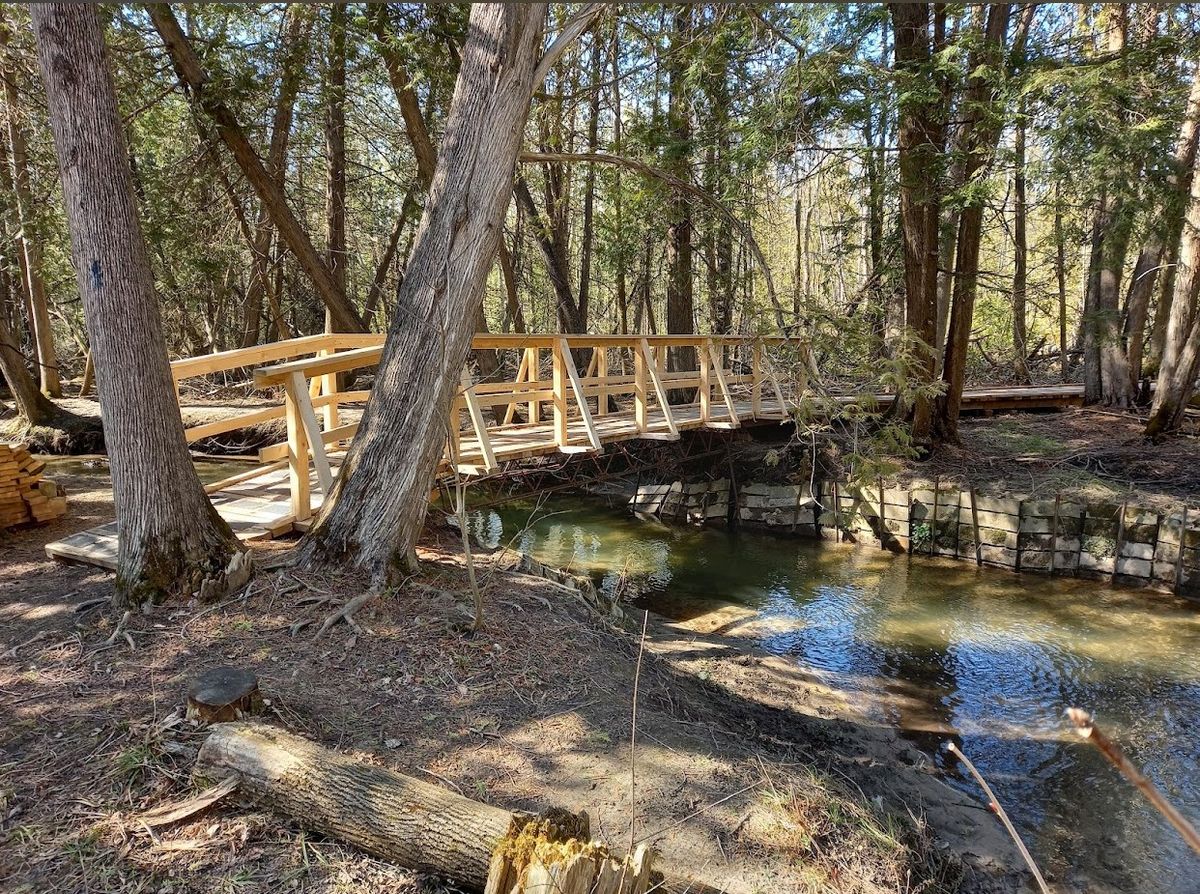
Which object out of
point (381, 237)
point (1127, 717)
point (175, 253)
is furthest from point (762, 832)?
point (381, 237)

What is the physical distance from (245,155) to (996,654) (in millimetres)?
9716

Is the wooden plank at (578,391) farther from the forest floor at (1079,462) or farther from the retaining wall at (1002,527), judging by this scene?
the forest floor at (1079,462)

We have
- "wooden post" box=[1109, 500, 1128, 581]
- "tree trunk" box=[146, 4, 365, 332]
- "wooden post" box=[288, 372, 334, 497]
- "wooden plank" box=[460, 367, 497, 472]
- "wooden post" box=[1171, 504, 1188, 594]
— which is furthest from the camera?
"wooden post" box=[1109, 500, 1128, 581]

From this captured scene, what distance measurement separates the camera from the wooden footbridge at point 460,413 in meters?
5.11

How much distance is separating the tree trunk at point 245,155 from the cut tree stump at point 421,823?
7281mm

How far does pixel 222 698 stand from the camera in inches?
128

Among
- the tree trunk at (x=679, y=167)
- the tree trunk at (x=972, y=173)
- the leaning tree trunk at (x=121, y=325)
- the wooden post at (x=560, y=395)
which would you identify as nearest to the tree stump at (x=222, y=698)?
the leaning tree trunk at (x=121, y=325)

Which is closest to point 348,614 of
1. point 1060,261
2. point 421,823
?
point 421,823

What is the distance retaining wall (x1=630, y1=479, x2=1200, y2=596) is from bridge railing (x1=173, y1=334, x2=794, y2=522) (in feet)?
5.83

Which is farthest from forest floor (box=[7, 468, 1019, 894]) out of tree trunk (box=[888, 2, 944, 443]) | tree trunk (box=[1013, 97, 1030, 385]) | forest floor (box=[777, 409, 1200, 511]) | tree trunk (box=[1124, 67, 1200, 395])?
tree trunk (box=[1013, 97, 1030, 385])

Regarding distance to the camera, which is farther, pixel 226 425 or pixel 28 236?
pixel 28 236

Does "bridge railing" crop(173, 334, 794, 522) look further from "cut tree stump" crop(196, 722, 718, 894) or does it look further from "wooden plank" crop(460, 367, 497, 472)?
"cut tree stump" crop(196, 722, 718, 894)

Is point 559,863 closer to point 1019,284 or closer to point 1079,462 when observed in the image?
point 1079,462

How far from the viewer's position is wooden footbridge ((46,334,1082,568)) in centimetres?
511
